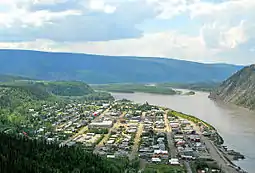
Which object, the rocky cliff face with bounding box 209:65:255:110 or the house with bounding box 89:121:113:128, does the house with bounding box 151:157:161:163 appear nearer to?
the house with bounding box 89:121:113:128

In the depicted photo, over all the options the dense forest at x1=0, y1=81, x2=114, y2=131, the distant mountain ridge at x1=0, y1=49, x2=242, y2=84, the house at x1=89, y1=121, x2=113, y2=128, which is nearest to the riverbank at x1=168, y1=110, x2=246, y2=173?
the house at x1=89, y1=121, x2=113, y2=128

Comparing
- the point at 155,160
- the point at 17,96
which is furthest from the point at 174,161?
the point at 17,96

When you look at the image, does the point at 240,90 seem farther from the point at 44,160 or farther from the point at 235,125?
the point at 44,160

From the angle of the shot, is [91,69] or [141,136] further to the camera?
[91,69]

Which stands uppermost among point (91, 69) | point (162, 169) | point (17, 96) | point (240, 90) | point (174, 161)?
point (91, 69)

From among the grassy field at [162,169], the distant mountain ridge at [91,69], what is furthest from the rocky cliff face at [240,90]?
the distant mountain ridge at [91,69]

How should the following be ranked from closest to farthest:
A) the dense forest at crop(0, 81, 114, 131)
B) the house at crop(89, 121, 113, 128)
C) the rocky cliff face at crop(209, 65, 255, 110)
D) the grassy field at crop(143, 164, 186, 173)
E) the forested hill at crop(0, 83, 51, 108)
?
the grassy field at crop(143, 164, 186, 173)
the dense forest at crop(0, 81, 114, 131)
the house at crop(89, 121, 113, 128)
the forested hill at crop(0, 83, 51, 108)
the rocky cliff face at crop(209, 65, 255, 110)

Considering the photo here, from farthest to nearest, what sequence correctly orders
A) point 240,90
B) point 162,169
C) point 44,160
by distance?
point 240,90, point 162,169, point 44,160
